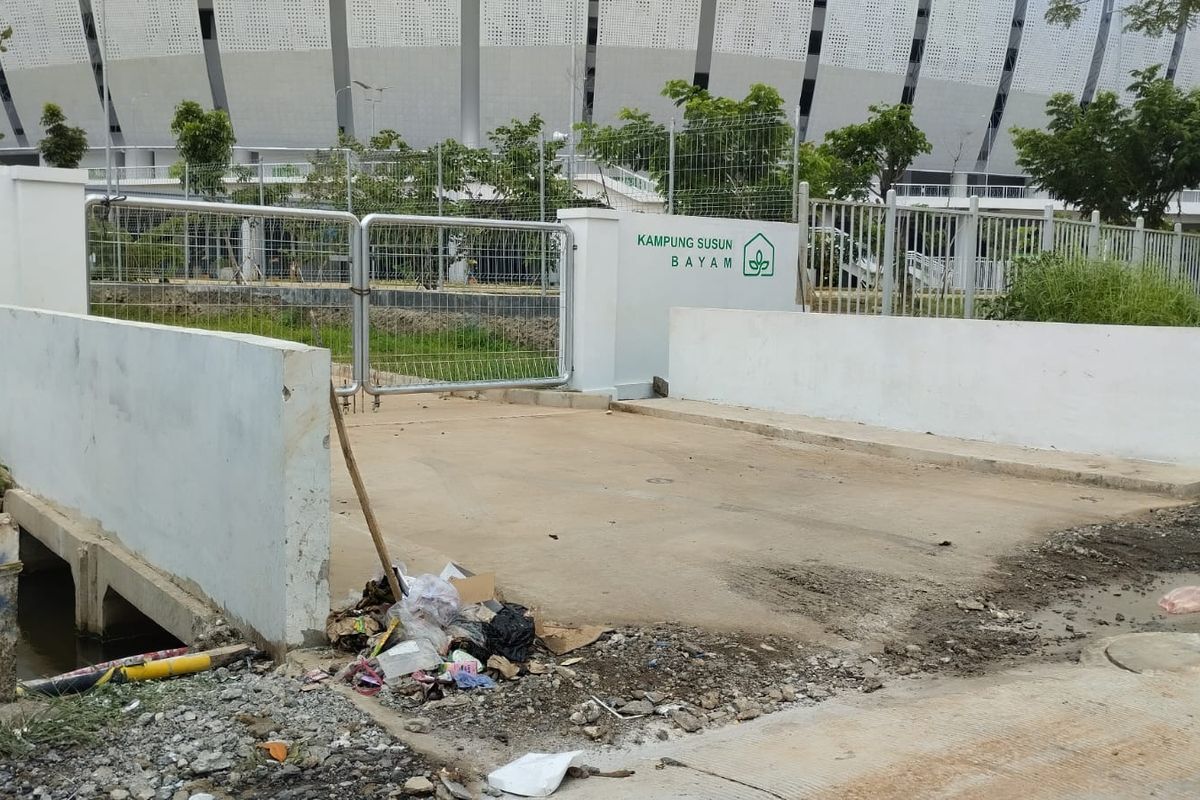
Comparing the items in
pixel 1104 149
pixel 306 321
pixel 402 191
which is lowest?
pixel 306 321

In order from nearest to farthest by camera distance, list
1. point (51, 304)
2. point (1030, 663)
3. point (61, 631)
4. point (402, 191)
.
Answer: point (1030, 663)
point (61, 631)
point (51, 304)
point (402, 191)

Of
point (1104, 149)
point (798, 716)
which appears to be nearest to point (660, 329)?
point (798, 716)

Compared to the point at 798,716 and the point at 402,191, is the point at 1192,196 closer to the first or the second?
the point at 402,191

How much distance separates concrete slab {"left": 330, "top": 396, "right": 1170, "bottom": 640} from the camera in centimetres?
523

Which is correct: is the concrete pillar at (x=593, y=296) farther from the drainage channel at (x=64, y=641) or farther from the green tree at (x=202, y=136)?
the green tree at (x=202, y=136)

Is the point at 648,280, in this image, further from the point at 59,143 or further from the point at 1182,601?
the point at 59,143

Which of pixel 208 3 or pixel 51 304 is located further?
pixel 208 3

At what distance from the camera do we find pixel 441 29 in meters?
50.6

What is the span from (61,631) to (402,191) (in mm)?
13224

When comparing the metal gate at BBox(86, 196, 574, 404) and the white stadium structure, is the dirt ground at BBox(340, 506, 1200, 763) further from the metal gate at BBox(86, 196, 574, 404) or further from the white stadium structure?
the white stadium structure

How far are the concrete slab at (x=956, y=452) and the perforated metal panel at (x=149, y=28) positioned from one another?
4822 centimetres

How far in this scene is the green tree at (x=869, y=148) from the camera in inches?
1361

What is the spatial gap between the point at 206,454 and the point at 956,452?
6.33m

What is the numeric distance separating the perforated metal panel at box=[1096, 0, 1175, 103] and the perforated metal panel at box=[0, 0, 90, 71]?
52386 mm
